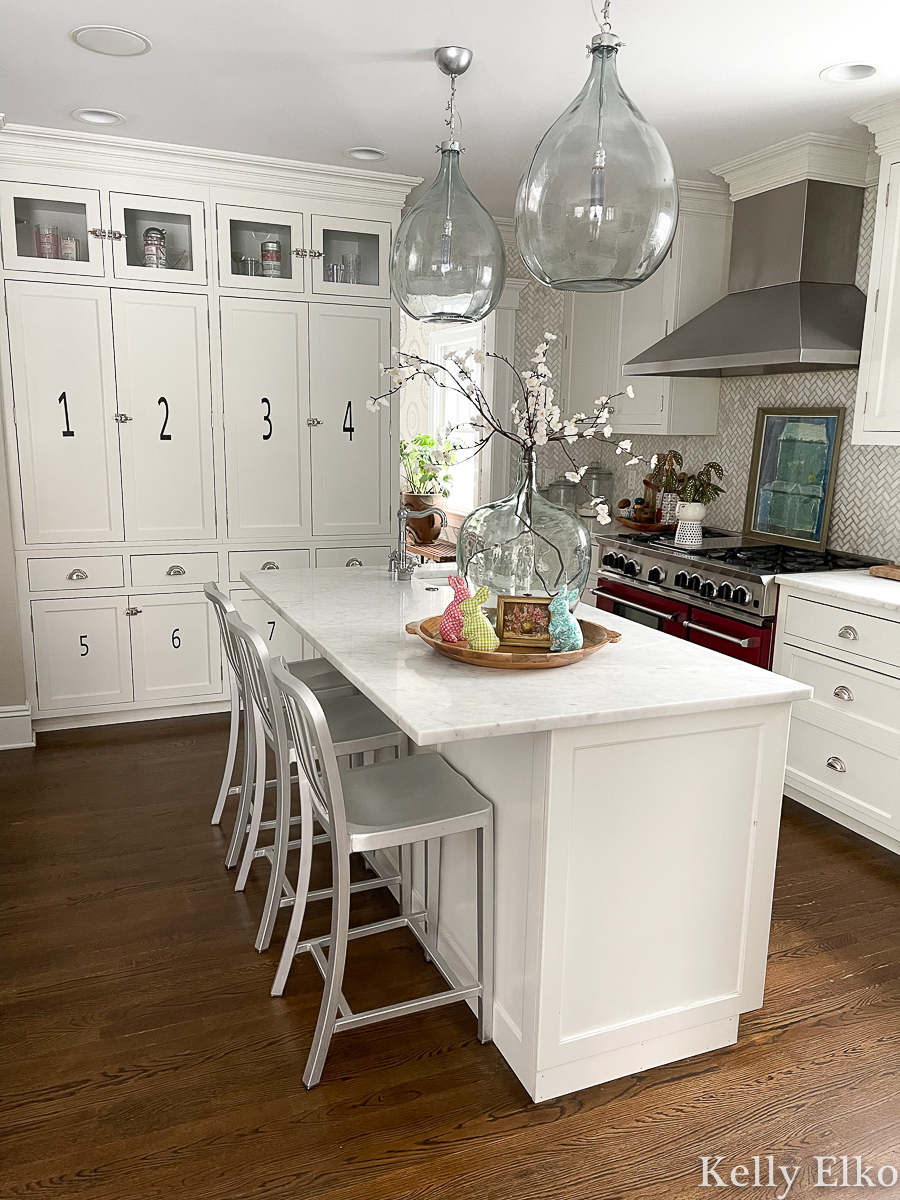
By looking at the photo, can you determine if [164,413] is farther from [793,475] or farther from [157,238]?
[793,475]

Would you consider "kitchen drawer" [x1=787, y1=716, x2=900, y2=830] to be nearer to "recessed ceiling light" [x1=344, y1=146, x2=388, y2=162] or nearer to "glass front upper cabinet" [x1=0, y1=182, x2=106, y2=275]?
"recessed ceiling light" [x1=344, y1=146, x2=388, y2=162]

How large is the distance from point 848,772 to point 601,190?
241cm

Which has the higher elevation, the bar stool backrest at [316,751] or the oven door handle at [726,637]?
the bar stool backrest at [316,751]

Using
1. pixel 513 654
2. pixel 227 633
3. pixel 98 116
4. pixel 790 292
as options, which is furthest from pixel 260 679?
pixel 790 292

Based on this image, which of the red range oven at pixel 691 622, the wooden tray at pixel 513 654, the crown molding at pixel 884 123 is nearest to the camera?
the wooden tray at pixel 513 654

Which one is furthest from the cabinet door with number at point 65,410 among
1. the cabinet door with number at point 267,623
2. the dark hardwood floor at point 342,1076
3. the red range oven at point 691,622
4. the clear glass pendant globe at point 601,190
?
the clear glass pendant globe at point 601,190

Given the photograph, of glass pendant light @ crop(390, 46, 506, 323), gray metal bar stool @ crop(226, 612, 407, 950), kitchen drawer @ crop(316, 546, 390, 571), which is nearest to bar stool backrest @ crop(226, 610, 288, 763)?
gray metal bar stool @ crop(226, 612, 407, 950)

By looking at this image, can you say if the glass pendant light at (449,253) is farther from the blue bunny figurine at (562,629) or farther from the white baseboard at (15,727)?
the white baseboard at (15,727)

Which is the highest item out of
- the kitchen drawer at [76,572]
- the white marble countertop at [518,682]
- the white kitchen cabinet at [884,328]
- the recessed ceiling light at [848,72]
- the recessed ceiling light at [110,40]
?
the recessed ceiling light at [848,72]

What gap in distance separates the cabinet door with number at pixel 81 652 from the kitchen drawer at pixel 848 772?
3.00 metres

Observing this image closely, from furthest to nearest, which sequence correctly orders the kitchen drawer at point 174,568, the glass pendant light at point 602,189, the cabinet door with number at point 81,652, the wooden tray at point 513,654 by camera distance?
the kitchen drawer at point 174,568 → the cabinet door with number at point 81,652 → the wooden tray at point 513,654 → the glass pendant light at point 602,189

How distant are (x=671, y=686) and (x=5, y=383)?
10.7 ft

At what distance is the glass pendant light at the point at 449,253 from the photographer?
227cm

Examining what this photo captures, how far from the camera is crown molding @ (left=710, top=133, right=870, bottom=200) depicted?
3.66 meters
